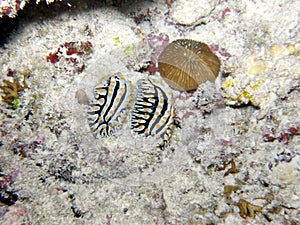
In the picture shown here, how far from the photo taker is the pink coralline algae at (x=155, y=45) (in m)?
4.21

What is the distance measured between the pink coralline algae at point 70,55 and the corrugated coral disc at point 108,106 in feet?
1.91

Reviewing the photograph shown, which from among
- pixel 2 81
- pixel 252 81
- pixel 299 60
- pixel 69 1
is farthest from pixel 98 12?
pixel 299 60

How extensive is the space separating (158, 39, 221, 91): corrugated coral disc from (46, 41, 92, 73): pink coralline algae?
149 cm

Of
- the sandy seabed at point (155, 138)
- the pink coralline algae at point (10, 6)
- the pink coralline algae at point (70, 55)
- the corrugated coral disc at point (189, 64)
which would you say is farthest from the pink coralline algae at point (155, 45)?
the pink coralline algae at point (10, 6)

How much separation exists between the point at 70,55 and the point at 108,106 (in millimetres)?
1165

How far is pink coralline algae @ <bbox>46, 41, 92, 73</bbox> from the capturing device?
4027 millimetres

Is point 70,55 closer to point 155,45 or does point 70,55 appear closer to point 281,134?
point 155,45

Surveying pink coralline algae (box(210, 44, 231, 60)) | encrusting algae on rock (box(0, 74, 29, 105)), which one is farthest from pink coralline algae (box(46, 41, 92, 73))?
pink coralline algae (box(210, 44, 231, 60))

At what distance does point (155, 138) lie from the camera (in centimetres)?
396

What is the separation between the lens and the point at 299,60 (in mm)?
A: 3568

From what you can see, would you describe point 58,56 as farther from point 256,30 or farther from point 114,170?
point 256,30

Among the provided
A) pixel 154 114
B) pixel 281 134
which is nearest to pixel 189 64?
pixel 154 114

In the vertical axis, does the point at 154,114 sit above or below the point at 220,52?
below

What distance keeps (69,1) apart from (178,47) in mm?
2316
